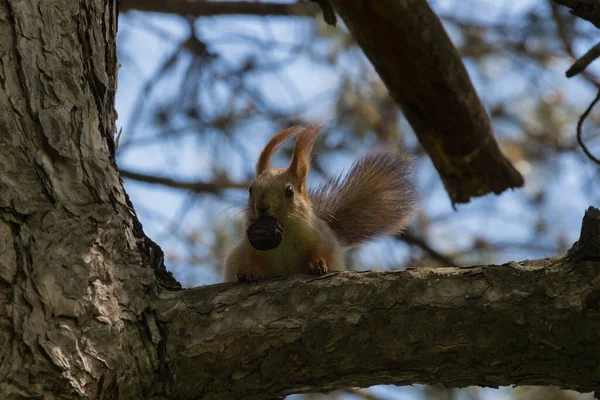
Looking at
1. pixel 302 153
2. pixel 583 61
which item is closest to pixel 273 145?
pixel 302 153

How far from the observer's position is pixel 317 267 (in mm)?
2213

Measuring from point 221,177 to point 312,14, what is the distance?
924 mm

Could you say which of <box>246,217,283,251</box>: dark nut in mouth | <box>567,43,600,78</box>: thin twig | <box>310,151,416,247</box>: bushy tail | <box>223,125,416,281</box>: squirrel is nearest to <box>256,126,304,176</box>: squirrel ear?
<box>223,125,416,281</box>: squirrel

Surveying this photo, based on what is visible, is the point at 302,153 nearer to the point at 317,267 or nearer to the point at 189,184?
the point at 317,267

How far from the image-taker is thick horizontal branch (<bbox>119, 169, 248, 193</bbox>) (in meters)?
3.19

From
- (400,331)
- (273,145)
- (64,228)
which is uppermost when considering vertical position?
(273,145)

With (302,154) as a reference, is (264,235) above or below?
below

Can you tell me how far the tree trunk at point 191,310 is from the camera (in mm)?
1516

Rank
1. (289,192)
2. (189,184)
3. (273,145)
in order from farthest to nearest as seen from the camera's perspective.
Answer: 1. (189,184)
2. (273,145)
3. (289,192)

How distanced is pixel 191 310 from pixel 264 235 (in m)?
0.57

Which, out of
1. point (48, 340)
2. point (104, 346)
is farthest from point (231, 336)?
point (48, 340)

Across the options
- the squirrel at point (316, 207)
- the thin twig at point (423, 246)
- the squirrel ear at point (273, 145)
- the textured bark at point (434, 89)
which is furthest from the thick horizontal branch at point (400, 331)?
the thin twig at point (423, 246)

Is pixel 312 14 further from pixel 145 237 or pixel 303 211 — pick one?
pixel 145 237

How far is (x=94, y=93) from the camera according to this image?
184 cm
